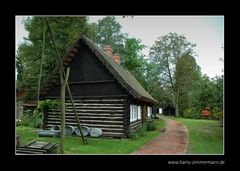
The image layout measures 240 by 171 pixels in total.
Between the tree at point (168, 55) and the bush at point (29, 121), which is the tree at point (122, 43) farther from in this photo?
the bush at point (29, 121)

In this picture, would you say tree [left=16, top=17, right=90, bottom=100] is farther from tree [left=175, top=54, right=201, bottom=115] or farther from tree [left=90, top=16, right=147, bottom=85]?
tree [left=175, top=54, right=201, bottom=115]

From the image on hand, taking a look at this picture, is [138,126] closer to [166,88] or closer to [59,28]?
[59,28]

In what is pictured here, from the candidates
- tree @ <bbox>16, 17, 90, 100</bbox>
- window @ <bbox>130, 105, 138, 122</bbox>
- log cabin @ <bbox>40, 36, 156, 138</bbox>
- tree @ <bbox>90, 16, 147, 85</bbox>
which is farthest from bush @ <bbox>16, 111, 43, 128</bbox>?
tree @ <bbox>90, 16, 147, 85</bbox>

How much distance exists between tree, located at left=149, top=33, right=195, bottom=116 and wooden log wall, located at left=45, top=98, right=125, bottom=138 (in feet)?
60.7

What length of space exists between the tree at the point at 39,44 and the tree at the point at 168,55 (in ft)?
34.3

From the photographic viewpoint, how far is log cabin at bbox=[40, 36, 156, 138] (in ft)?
50.8

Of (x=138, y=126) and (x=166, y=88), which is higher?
(x=166, y=88)

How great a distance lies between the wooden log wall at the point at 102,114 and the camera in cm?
1559

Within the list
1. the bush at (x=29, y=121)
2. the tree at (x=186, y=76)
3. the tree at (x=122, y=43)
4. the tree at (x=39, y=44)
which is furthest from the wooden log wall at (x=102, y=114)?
the tree at (x=186, y=76)

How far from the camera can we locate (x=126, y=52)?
111 feet

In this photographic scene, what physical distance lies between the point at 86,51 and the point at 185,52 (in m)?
20.7
